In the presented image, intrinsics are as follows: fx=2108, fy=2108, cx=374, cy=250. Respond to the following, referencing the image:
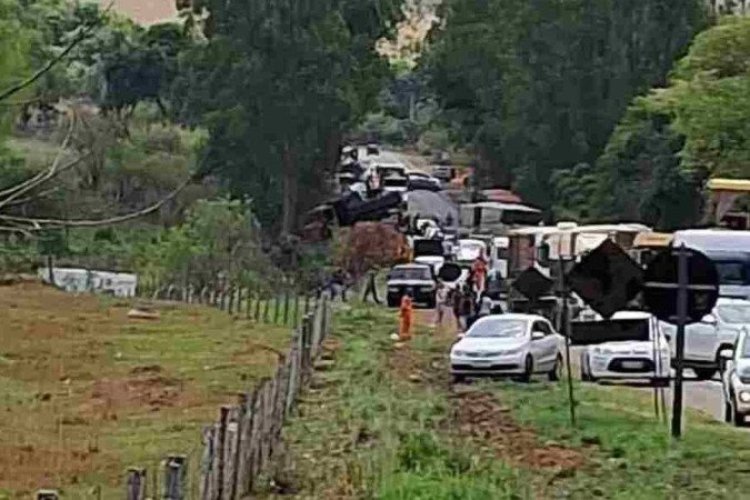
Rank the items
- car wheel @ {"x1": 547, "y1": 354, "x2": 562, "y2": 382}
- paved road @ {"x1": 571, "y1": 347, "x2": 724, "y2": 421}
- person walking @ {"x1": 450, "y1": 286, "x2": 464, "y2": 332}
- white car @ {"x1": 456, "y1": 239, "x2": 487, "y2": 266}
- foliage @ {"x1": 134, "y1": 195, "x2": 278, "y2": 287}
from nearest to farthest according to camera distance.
Result: paved road @ {"x1": 571, "y1": 347, "x2": 724, "y2": 421}
car wheel @ {"x1": 547, "y1": 354, "x2": 562, "y2": 382}
person walking @ {"x1": 450, "y1": 286, "x2": 464, "y2": 332}
foliage @ {"x1": 134, "y1": 195, "x2": 278, "y2": 287}
white car @ {"x1": 456, "y1": 239, "x2": 487, "y2": 266}

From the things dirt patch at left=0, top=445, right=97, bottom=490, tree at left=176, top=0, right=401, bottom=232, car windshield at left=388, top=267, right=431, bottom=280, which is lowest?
dirt patch at left=0, top=445, right=97, bottom=490

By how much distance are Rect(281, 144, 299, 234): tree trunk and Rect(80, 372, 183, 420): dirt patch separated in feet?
114

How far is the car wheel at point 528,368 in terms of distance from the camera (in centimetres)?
3428

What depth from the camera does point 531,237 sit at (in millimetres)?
59406

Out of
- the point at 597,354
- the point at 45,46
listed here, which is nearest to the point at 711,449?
the point at 597,354

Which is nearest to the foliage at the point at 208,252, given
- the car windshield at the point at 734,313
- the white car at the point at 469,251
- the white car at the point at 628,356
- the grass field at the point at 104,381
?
the grass field at the point at 104,381

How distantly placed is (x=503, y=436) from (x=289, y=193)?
49.1 meters

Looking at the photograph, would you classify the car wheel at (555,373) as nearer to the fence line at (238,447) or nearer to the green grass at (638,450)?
the fence line at (238,447)

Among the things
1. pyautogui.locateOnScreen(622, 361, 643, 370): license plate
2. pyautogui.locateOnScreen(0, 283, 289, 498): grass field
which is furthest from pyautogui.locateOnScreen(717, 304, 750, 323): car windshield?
pyautogui.locateOnScreen(0, 283, 289, 498): grass field

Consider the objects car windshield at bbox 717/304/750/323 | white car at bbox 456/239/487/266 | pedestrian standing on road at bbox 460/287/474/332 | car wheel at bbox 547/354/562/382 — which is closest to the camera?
car windshield at bbox 717/304/750/323

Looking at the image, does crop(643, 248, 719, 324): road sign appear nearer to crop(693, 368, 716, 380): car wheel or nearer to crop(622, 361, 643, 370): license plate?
crop(622, 361, 643, 370): license plate

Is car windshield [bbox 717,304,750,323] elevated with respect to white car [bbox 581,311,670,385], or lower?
elevated

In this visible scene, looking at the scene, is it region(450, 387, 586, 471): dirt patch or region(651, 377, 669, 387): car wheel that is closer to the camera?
region(450, 387, 586, 471): dirt patch

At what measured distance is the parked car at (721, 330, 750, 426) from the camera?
26672mm
